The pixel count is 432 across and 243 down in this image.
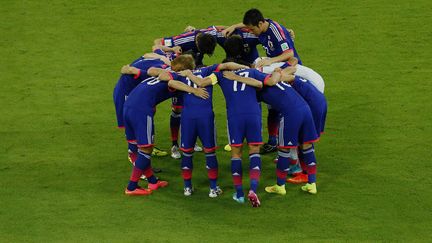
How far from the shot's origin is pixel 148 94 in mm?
11695

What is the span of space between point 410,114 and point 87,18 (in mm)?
8302

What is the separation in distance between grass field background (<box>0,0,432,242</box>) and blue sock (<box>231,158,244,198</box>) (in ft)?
0.72

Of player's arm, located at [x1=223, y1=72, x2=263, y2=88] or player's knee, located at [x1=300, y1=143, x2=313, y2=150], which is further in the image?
player's knee, located at [x1=300, y1=143, x2=313, y2=150]

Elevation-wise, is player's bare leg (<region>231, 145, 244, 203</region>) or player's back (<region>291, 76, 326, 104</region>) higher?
player's back (<region>291, 76, 326, 104</region>)

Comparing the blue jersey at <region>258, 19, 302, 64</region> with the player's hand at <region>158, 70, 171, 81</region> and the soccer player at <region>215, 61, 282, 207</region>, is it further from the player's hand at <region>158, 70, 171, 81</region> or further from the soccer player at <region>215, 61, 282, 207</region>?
the player's hand at <region>158, 70, 171, 81</region>

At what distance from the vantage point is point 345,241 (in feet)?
34.2

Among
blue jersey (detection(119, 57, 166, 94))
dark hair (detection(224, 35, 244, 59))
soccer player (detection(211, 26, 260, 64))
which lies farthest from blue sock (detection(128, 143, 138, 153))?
soccer player (detection(211, 26, 260, 64))

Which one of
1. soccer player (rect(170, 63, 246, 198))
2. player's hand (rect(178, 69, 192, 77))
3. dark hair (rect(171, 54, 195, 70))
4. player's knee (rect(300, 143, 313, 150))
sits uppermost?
dark hair (rect(171, 54, 195, 70))

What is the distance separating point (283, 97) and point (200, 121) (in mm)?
1227

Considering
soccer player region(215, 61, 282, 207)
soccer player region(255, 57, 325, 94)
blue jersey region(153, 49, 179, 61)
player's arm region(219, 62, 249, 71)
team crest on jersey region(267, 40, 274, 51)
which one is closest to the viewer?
soccer player region(215, 61, 282, 207)

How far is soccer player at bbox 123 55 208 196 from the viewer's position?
456 inches

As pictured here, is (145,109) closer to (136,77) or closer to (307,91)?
(136,77)

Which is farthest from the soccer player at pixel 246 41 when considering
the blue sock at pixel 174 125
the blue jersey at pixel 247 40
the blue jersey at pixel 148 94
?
the blue jersey at pixel 148 94

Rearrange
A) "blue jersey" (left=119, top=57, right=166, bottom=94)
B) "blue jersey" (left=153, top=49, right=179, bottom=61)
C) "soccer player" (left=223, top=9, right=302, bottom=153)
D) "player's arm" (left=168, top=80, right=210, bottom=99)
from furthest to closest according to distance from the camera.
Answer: "blue jersey" (left=153, top=49, right=179, bottom=61) → "soccer player" (left=223, top=9, right=302, bottom=153) → "blue jersey" (left=119, top=57, right=166, bottom=94) → "player's arm" (left=168, top=80, right=210, bottom=99)
